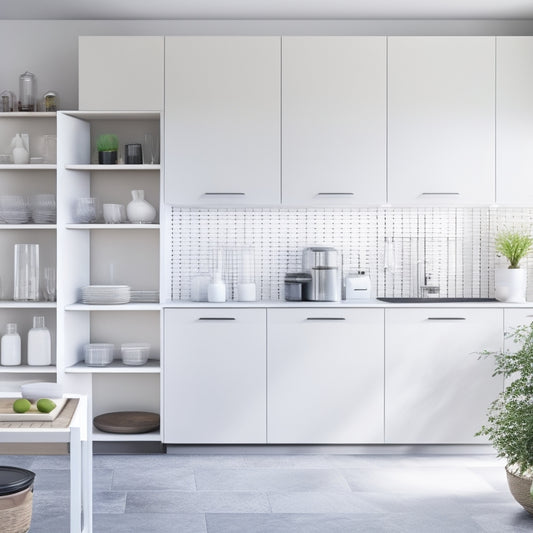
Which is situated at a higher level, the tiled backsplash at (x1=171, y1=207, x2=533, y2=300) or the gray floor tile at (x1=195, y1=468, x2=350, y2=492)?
the tiled backsplash at (x1=171, y1=207, x2=533, y2=300)

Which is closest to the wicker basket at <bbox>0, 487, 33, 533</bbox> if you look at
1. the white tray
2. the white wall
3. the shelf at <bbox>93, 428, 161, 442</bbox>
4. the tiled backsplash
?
the white tray

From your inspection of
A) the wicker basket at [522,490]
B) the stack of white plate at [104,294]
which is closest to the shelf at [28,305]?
the stack of white plate at [104,294]

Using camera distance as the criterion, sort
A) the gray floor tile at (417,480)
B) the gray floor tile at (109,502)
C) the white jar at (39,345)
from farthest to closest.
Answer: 1. the white jar at (39,345)
2. the gray floor tile at (417,480)
3. the gray floor tile at (109,502)

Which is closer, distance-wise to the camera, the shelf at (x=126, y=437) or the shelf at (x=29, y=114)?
the shelf at (x=126, y=437)

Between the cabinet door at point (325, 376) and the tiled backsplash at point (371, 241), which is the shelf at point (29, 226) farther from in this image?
the cabinet door at point (325, 376)

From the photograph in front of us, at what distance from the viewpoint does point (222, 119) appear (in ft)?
15.5

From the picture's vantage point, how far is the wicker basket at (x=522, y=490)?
11.9 feet

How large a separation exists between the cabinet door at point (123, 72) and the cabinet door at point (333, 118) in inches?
31.2

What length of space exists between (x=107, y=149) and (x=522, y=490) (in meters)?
3.05

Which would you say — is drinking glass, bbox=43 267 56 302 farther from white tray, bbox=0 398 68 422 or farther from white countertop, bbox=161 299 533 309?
white tray, bbox=0 398 68 422

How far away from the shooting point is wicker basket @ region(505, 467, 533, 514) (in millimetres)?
3627

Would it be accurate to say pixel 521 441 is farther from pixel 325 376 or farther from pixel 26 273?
pixel 26 273

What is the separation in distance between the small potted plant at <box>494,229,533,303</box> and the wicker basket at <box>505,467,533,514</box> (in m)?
1.36

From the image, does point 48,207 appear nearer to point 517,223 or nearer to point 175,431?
point 175,431
